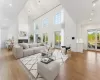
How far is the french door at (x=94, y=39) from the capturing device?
26.7 feet

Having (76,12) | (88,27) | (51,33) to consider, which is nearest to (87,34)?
(88,27)

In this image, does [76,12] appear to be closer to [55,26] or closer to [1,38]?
[55,26]

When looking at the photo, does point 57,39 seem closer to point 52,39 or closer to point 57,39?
point 57,39

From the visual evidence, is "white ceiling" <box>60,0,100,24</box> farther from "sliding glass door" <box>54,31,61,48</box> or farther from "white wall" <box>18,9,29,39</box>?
"white wall" <box>18,9,29,39</box>

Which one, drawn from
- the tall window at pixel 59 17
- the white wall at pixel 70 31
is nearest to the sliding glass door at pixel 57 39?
the tall window at pixel 59 17

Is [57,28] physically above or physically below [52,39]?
above

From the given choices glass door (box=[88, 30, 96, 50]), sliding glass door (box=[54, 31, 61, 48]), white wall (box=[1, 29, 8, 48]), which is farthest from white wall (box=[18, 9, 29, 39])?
glass door (box=[88, 30, 96, 50])

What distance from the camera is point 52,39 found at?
33.6ft

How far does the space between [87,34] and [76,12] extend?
3.51m

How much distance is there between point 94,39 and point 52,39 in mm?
4621

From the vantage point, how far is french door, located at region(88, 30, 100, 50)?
26.7 feet

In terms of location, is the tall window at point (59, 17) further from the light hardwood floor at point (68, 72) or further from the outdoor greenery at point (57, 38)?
the light hardwood floor at point (68, 72)

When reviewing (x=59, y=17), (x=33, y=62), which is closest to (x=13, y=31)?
(x=59, y=17)

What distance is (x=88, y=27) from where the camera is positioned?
8586 millimetres
